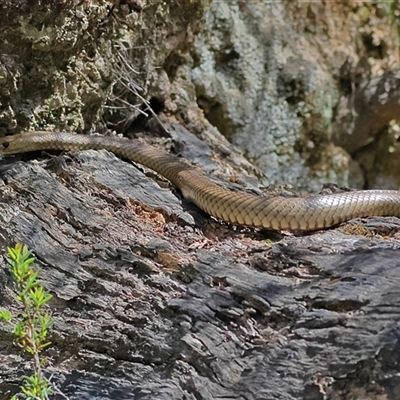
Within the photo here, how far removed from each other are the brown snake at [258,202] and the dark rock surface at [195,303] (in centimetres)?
16

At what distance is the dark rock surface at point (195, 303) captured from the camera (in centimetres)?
286

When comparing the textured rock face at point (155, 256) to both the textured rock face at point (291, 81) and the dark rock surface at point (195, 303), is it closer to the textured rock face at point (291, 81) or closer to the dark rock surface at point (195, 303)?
the dark rock surface at point (195, 303)

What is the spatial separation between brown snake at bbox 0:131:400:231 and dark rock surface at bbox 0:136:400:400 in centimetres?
16

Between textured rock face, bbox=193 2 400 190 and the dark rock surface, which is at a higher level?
textured rock face, bbox=193 2 400 190

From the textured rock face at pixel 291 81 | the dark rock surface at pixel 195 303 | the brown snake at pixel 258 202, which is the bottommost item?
the dark rock surface at pixel 195 303

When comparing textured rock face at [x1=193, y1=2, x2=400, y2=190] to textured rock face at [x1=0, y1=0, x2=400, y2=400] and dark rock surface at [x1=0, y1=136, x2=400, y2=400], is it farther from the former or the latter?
dark rock surface at [x1=0, y1=136, x2=400, y2=400]

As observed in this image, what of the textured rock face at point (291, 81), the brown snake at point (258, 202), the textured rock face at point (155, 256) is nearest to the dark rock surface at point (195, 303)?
the textured rock face at point (155, 256)

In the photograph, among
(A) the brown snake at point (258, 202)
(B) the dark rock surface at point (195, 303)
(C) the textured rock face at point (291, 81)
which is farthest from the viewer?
(C) the textured rock face at point (291, 81)

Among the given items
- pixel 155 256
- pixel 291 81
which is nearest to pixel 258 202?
pixel 155 256

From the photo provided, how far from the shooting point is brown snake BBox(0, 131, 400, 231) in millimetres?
4449

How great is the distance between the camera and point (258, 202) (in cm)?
452

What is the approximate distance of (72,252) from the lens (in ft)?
12.8

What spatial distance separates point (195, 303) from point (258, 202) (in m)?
1.40

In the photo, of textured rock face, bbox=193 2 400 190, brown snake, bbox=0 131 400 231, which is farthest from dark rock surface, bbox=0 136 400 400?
textured rock face, bbox=193 2 400 190
